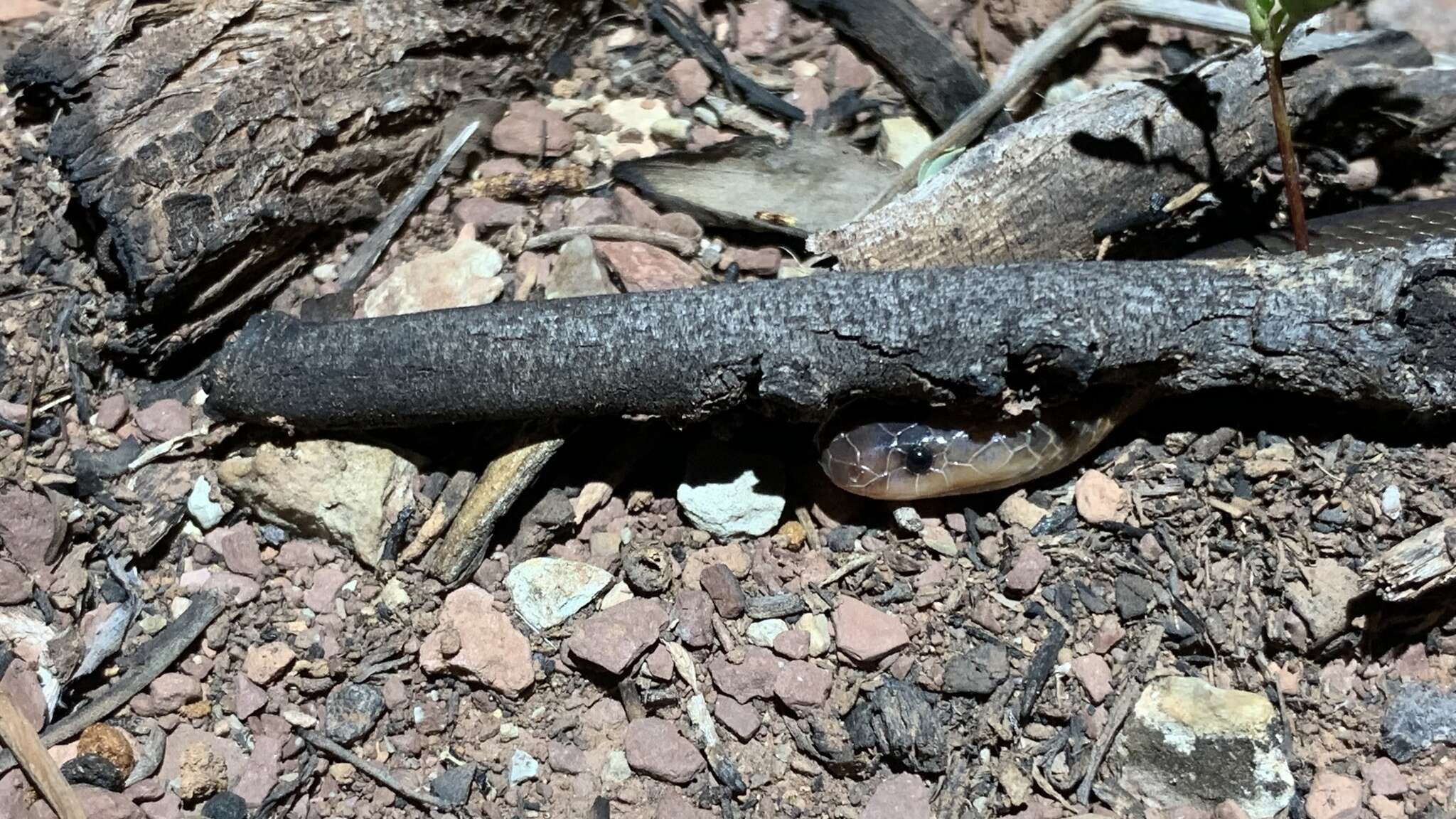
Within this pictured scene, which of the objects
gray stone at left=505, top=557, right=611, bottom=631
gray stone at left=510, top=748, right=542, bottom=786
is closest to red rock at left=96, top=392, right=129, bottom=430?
gray stone at left=505, top=557, right=611, bottom=631

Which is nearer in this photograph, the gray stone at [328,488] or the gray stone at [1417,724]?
the gray stone at [1417,724]

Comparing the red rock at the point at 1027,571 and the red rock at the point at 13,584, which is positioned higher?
the red rock at the point at 13,584

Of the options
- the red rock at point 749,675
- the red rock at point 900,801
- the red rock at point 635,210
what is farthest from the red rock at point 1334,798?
the red rock at point 635,210

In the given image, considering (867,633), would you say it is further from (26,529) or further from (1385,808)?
(26,529)

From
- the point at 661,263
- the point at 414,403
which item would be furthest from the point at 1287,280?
the point at 414,403

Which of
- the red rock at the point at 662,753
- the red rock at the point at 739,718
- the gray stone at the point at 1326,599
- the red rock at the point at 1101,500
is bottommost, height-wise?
the red rock at the point at 662,753

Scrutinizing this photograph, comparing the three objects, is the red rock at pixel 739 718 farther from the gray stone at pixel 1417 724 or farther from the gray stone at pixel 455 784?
the gray stone at pixel 1417 724

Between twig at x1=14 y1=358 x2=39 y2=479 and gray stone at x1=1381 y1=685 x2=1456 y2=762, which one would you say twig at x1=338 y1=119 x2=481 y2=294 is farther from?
gray stone at x1=1381 y1=685 x2=1456 y2=762
